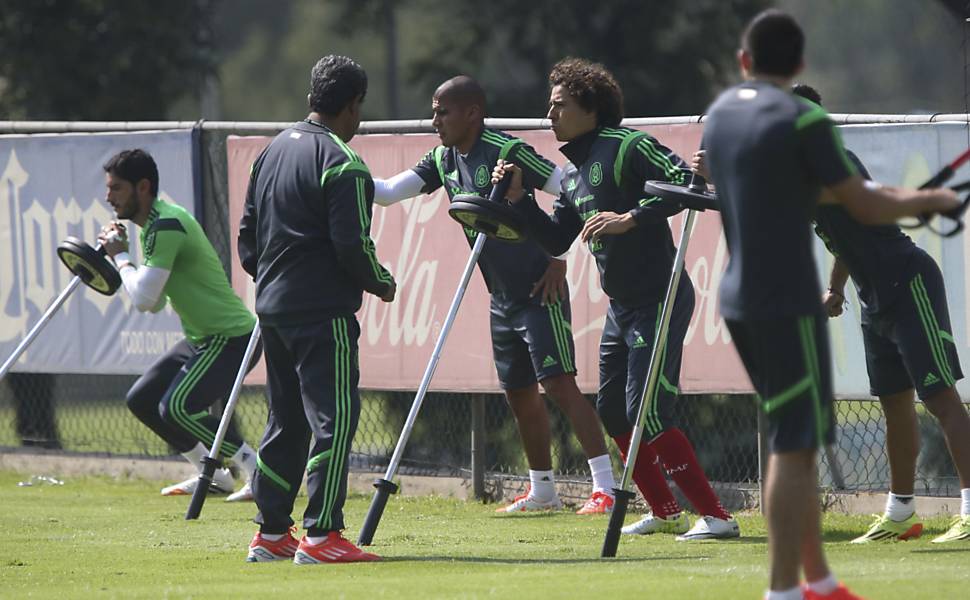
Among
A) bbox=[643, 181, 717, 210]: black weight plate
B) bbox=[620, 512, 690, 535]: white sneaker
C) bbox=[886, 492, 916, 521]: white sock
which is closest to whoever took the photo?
bbox=[643, 181, 717, 210]: black weight plate

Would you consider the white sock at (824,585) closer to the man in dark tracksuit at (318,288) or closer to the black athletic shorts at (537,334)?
the man in dark tracksuit at (318,288)

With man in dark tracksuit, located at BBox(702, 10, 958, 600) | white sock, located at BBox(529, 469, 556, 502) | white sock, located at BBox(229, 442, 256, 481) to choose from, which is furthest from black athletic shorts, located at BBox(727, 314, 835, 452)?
white sock, located at BBox(229, 442, 256, 481)

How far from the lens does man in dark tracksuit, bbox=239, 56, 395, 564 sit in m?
7.94

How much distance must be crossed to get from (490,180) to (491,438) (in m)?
3.54

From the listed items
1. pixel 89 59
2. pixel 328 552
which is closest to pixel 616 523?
pixel 328 552

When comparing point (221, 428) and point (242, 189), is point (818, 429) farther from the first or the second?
point (242, 189)

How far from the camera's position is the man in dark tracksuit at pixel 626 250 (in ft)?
28.6

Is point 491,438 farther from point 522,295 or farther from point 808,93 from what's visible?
point 808,93

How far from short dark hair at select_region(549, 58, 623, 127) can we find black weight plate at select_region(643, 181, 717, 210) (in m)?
1.20

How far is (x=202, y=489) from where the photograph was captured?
1030cm

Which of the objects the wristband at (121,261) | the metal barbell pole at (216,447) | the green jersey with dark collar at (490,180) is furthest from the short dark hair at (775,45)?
the wristband at (121,261)

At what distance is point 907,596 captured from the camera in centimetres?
654

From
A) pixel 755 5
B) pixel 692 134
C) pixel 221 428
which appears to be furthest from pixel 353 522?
pixel 755 5

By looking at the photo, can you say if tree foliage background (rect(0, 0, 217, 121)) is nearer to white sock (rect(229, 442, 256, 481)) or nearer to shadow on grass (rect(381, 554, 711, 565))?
white sock (rect(229, 442, 256, 481))
